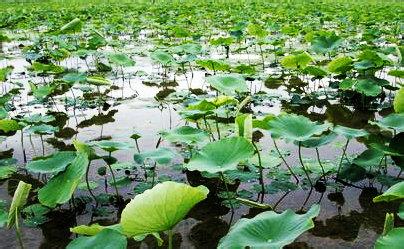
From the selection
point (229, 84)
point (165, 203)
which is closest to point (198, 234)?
point (165, 203)

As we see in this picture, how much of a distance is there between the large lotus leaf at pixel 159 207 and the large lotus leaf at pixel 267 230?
0.66ft

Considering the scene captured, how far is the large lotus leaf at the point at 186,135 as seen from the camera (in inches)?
106

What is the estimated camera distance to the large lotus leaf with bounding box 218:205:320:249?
1520mm

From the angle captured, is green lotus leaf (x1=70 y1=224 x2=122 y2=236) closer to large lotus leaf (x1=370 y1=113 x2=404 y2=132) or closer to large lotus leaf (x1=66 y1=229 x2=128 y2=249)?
large lotus leaf (x1=66 y1=229 x2=128 y2=249)

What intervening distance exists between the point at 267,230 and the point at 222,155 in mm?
681

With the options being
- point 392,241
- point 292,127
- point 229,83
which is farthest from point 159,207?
point 229,83

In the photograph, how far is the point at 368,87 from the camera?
4086mm

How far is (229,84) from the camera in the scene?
348 cm

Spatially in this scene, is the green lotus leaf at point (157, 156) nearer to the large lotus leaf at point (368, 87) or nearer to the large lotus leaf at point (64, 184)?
the large lotus leaf at point (64, 184)

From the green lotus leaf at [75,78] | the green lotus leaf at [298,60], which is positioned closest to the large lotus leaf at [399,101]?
the green lotus leaf at [298,60]

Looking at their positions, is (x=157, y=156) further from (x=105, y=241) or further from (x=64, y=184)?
(x=105, y=241)

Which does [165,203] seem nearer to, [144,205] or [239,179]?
[144,205]

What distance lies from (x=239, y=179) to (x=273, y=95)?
203cm

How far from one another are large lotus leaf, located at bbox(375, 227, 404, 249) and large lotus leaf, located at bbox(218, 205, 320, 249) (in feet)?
0.67
